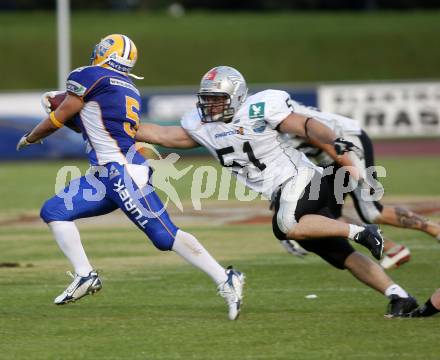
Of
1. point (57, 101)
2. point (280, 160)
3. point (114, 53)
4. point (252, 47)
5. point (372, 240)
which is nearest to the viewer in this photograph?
point (372, 240)

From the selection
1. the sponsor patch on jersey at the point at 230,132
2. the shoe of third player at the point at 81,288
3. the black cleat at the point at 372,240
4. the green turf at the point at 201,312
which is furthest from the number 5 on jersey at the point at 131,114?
the black cleat at the point at 372,240

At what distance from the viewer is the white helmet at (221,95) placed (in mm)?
6656

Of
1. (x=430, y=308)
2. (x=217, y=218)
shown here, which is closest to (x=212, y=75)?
(x=430, y=308)

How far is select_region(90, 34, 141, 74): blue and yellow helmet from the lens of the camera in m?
6.96

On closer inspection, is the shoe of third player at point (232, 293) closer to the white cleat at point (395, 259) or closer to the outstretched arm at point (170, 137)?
the outstretched arm at point (170, 137)

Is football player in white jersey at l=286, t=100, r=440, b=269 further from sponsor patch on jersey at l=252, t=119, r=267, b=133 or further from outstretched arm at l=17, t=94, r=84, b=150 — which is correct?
outstretched arm at l=17, t=94, r=84, b=150

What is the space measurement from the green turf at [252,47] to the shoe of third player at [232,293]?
26.5 meters

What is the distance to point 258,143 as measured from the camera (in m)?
6.68

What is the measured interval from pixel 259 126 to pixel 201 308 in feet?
4.32

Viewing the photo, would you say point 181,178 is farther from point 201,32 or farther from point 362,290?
point 201,32

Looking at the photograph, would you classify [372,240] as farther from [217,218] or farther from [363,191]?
[217,218]

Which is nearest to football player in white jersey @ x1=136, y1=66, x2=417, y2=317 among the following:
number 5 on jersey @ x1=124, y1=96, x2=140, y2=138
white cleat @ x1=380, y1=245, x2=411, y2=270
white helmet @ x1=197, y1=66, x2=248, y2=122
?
white helmet @ x1=197, y1=66, x2=248, y2=122

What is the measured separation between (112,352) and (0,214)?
7.65 metres

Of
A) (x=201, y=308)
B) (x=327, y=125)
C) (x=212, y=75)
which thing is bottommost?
(x=201, y=308)
